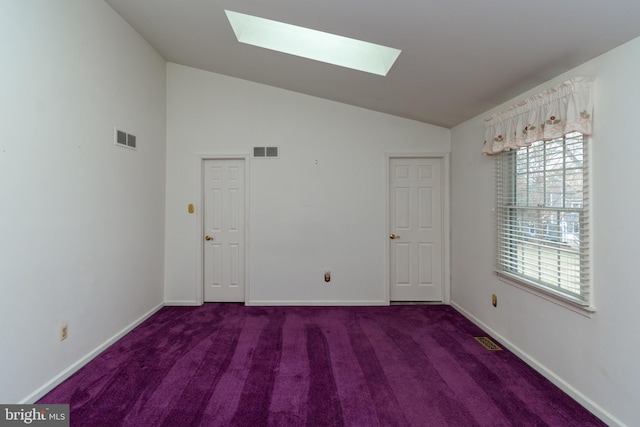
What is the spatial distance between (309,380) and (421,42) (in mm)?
2658

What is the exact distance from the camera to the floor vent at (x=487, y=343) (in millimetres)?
2477

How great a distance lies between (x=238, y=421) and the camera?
162cm

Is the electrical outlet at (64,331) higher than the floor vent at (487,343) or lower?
higher

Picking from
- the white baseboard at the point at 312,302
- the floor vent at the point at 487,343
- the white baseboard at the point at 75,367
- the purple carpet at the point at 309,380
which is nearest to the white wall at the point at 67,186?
the white baseboard at the point at 75,367

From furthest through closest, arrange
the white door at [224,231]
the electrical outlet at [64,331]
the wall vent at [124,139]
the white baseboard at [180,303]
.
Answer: the white door at [224,231]
the white baseboard at [180,303]
the wall vent at [124,139]
the electrical outlet at [64,331]

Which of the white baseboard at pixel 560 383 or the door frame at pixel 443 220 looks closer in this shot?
the white baseboard at pixel 560 383

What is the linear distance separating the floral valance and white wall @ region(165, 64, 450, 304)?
1.10m

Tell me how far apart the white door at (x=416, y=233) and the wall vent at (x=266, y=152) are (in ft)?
5.30

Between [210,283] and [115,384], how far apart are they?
166 cm

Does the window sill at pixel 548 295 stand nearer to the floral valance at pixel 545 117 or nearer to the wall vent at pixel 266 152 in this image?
the floral valance at pixel 545 117

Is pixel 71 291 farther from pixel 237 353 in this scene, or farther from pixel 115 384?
pixel 237 353

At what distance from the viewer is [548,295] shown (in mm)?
2070

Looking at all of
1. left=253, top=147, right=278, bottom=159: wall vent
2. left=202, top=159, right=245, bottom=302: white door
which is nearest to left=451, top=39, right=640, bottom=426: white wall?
left=253, top=147, right=278, bottom=159: wall vent

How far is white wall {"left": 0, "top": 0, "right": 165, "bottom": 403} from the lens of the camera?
1.66 m
